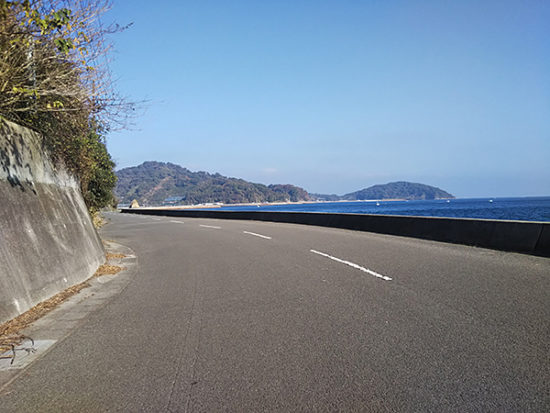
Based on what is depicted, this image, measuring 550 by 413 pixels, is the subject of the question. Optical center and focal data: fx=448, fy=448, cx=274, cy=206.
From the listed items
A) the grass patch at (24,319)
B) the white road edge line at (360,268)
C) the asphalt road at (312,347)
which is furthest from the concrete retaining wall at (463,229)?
the grass patch at (24,319)

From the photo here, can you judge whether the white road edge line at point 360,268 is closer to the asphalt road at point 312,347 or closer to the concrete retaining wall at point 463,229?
the asphalt road at point 312,347

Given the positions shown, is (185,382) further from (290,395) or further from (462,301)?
(462,301)

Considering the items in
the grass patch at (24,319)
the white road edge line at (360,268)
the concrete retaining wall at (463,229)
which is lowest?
the grass patch at (24,319)

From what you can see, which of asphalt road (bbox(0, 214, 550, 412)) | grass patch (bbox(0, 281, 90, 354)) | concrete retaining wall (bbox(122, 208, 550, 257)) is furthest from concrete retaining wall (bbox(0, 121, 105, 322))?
concrete retaining wall (bbox(122, 208, 550, 257))

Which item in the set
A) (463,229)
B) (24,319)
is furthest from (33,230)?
(463,229)

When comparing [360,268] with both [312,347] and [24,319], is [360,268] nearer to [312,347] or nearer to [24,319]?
[312,347]

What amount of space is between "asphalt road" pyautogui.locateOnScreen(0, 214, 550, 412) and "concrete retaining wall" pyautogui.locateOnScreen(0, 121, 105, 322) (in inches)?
39.0

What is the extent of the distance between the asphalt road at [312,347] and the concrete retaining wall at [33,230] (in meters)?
0.99

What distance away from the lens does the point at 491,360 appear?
410 centimetres

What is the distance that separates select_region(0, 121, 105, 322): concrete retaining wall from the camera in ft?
19.5

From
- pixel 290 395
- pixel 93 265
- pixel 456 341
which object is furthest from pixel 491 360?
pixel 93 265

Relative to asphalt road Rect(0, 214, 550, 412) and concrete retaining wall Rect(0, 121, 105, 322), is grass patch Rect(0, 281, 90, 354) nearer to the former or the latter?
concrete retaining wall Rect(0, 121, 105, 322)

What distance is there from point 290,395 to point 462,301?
3.69m

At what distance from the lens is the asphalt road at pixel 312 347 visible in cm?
351
